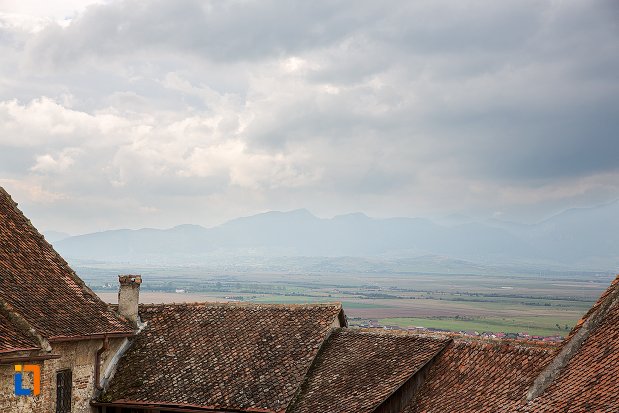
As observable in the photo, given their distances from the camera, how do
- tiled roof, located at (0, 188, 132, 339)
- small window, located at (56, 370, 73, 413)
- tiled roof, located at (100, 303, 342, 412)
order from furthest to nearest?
tiled roof, located at (100, 303, 342, 412)
small window, located at (56, 370, 73, 413)
tiled roof, located at (0, 188, 132, 339)

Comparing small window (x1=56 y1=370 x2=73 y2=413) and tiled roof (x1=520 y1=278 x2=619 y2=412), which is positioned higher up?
tiled roof (x1=520 y1=278 x2=619 y2=412)

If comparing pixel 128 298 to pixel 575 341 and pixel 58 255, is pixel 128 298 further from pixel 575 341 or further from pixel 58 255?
pixel 575 341

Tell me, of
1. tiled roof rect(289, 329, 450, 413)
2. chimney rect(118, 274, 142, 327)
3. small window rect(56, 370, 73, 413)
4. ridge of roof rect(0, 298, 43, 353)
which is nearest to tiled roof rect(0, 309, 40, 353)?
ridge of roof rect(0, 298, 43, 353)

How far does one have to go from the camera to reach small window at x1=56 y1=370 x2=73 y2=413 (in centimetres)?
2100

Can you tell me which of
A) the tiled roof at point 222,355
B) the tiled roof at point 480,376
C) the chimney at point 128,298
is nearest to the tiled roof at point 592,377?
the tiled roof at point 480,376

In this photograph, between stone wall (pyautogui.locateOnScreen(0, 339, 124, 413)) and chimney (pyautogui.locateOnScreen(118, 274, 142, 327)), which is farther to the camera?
chimney (pyautogui.locateOnScreen(118, 274, 142, 327))

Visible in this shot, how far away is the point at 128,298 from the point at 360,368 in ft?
29.1

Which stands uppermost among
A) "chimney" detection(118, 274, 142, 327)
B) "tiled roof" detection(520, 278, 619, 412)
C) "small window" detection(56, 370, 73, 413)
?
"chimney" detection(118, 274, 142, 327)

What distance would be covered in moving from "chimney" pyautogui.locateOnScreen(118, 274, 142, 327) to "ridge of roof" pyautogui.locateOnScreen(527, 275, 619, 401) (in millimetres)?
13998

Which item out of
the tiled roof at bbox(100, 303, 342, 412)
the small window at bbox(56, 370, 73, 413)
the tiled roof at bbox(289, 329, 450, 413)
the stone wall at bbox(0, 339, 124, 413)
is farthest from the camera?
the tiled roof at bbox(100, 303, 342, 412)

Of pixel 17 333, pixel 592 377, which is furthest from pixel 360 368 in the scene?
pixel 17 333

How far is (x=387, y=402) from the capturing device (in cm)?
2053

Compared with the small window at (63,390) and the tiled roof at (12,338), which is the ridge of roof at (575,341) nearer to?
the tiled roof at (12,338)

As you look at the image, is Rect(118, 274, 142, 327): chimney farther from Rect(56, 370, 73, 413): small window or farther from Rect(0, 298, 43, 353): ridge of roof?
Rect(0, 298, 43, 353): ridge of roof
